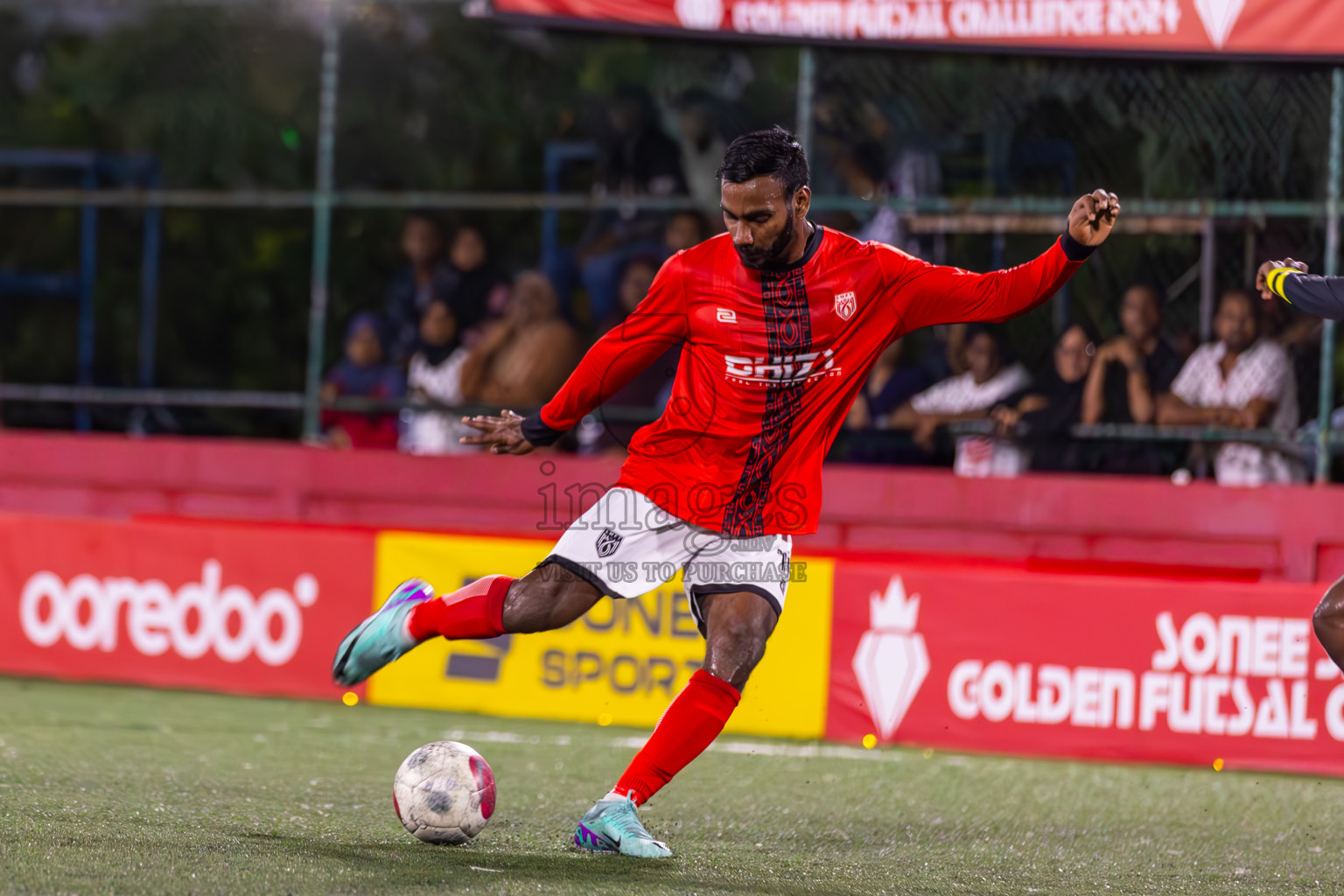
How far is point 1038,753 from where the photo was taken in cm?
793

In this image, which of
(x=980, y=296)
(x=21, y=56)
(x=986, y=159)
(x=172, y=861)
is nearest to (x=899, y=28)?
(x=986, y=159)

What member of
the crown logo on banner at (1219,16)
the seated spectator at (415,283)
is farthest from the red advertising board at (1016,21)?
the seated spectator at (415,283)

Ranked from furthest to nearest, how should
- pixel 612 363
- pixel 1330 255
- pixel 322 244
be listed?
pixel 322 244, pixel 1330 255, pixel 612 363

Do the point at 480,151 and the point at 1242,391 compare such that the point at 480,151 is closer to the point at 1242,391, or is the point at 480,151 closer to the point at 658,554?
the point at 1242,391

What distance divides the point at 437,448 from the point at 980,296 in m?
5.56

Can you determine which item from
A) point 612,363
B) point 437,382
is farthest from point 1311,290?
point 437,382

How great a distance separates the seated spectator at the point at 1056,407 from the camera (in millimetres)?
9016

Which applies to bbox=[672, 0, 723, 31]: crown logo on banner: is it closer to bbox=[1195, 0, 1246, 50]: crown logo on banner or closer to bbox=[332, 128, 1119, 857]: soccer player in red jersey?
bbox=[1195, 0, 1246, 50]: crown logo on banner

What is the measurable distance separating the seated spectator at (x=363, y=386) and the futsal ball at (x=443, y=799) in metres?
5.53

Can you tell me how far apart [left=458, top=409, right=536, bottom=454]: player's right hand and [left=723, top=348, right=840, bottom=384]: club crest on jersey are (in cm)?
68

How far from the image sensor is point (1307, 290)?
18.0 ft

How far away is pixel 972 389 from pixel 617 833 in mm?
4853

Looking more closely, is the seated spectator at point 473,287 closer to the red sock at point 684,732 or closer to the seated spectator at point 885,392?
the seated spectator at point 885,392

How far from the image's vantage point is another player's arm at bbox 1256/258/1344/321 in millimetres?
5449
